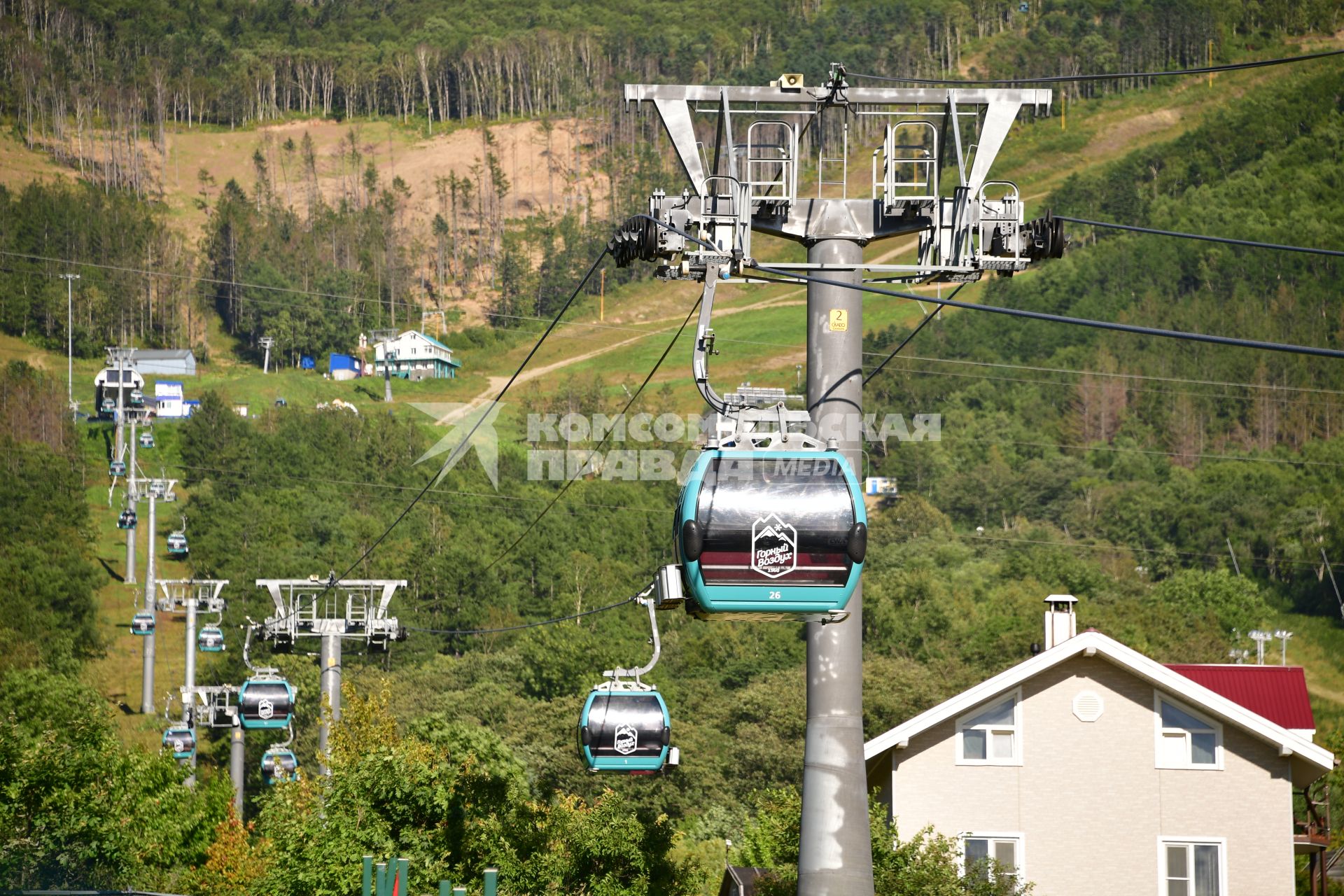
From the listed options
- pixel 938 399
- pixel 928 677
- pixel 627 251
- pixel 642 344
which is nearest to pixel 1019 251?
pixel 627 251

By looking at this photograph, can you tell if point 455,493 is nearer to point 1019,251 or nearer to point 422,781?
point 422,781

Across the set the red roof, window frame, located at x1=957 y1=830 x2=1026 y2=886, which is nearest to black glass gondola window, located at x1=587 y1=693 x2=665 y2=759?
window frame, located at x1=957 y1=830 x2=1026 y2=886

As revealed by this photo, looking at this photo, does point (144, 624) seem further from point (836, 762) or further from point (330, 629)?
point (836, 762)

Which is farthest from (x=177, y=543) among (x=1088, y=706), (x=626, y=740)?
(x=626, y=740)

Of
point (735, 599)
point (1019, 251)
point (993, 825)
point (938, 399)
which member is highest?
point (938, 399)

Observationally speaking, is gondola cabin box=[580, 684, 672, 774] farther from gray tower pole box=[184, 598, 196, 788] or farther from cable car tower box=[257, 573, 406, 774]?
gray tower pole box=[184, 598, 196, 788]
